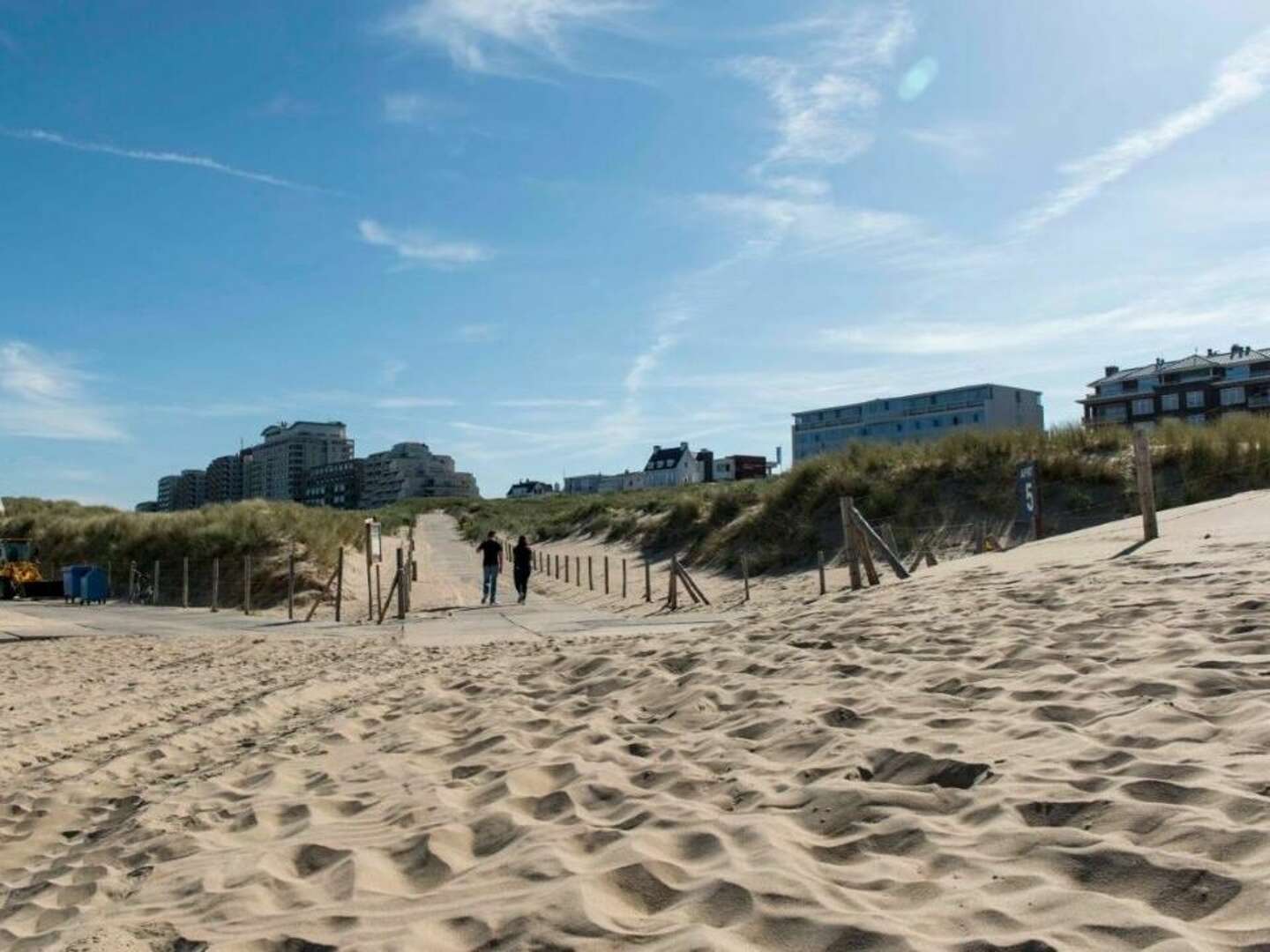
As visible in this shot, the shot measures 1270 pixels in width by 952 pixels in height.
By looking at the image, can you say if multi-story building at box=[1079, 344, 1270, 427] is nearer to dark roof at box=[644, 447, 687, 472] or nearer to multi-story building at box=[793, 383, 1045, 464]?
multi-story building at box=[793, 383, 1045, 464]

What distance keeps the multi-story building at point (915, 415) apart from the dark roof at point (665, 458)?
46832 millimetres

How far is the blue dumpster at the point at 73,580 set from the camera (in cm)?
3206

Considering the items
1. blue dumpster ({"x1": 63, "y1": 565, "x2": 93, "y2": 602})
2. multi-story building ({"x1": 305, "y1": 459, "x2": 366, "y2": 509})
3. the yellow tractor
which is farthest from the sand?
multi-story building ({"x1": 305, "y1": 459, "x2": 366, "y2": 509})

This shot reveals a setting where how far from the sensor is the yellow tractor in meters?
32.8

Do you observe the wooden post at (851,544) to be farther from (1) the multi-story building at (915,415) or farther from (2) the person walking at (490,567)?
(1) the multi-story building at (915,415)

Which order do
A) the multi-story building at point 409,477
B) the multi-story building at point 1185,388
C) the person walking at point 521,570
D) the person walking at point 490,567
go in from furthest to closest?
the multi-story building at point 409,477 → the multi-story building at point 1185,388 → the person walking at point 521,570 → the person walking at point 490,567

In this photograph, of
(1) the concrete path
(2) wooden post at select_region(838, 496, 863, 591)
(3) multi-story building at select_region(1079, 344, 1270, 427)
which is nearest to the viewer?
(2) wooden post at select_region(838, 496, 863, 591)

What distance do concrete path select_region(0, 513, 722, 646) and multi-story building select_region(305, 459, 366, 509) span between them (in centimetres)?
16404

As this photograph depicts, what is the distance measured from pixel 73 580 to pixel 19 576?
2900 mm

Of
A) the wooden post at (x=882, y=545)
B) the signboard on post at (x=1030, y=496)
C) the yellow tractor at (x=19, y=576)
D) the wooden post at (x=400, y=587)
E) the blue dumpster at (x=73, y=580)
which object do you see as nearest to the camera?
the wooden post at (x=882, y=545)

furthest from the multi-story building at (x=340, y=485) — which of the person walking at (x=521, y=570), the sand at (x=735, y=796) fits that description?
the sand at (x=735, y=796)

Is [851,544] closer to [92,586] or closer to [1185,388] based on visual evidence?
[92,586]

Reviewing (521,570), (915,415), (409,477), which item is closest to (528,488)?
(409,477)

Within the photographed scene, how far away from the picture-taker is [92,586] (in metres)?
31.8
